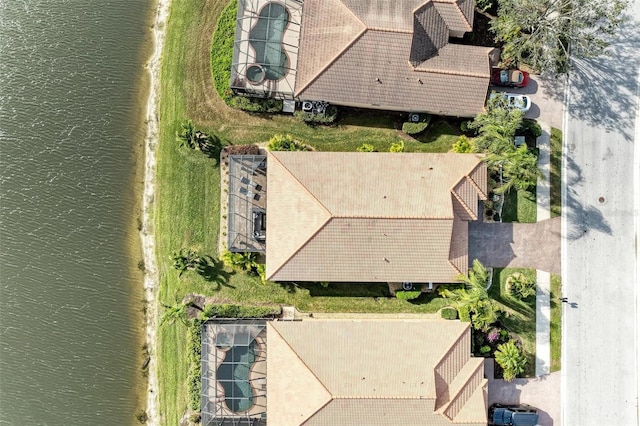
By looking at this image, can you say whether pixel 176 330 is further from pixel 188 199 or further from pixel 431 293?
pixel 431 293

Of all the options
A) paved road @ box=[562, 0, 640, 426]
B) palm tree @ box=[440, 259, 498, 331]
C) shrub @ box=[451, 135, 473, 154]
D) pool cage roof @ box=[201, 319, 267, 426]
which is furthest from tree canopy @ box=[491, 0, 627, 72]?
pool cage roof @ box=[201, 319, 267, 426]

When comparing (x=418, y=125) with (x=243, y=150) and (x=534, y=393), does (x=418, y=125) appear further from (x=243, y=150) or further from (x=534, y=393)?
(x=534, y=393)

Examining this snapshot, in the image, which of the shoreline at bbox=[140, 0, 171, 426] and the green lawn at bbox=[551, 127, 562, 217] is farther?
the shoreline at bbox=[140, 0, 171, 426]

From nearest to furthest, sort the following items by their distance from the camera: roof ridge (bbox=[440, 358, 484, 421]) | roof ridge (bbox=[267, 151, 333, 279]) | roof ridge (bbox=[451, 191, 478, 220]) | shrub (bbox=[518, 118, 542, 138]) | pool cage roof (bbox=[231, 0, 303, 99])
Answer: roof ridge (bbox=[267, 151, 333, 279]), roof ridge (bbox=[440, 358, 484, 421]), roof ridge (bbox=[451, 191, 478, 220]), pool cage roof (bbox=[231, 0, 303, 99]), shrub (bbox=[518, 118, 542, 138])

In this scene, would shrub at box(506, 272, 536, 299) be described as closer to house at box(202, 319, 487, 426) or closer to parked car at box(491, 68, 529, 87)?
house at box(202, 319, 487, 426)

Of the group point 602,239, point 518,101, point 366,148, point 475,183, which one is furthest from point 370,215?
point 602,239

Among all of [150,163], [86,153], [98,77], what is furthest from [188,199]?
[98,77]

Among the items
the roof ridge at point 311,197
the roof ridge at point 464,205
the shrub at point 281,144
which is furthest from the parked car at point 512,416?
the shrub at point 281,144
